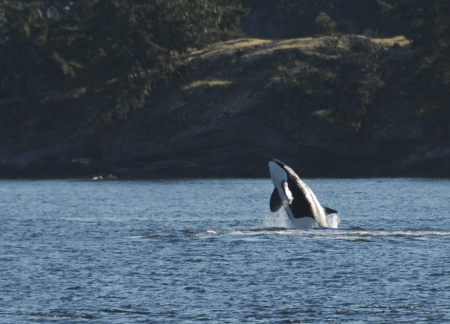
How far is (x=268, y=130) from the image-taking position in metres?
92.9

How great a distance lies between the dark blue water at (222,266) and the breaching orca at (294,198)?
2.10ft

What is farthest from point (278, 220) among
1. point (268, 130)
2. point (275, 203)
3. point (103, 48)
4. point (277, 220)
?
point (103, 48)

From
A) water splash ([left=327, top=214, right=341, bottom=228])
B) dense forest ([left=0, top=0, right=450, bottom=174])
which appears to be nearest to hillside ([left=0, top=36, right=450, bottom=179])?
dense forest ([left=0, top=0, right=450, bottom=174])

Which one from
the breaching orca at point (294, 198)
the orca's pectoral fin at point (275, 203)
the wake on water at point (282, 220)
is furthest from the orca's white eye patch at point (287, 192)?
the wake on water at point (282, 220)

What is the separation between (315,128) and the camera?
9231 centimetres

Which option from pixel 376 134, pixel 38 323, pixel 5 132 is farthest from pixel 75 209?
pixel 5 132

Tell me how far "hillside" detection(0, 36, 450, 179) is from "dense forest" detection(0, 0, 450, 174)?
0.82ft

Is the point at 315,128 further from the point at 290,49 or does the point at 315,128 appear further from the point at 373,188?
the point at 373,188

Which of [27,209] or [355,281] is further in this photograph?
[27,209]

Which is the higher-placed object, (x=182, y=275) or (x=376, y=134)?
(x=376, y=134)

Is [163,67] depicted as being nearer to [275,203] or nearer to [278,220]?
[278,220]

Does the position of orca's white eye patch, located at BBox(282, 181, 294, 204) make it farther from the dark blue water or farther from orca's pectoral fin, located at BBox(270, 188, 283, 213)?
the dark blue water

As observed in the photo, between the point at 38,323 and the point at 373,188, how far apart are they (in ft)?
164

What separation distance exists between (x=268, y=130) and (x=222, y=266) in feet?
216
